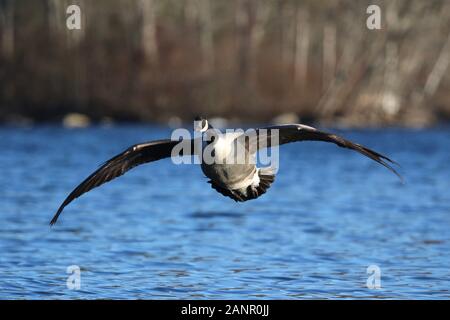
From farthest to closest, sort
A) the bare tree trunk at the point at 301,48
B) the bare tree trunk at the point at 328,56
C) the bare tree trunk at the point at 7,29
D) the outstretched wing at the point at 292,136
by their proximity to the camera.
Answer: the bare tree trunk at the point at 328,56 → the bare tree trunk at the point at 301,48 → the bare tree trunk at the point at 7,29 → the outstretched wing at the point at 292,136

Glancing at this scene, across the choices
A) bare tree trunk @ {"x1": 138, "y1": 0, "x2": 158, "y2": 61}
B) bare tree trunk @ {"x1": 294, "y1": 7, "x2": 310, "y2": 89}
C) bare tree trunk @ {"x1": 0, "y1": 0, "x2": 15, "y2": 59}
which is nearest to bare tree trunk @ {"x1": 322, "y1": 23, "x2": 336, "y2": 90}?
bare tree trunk @ {"x1": 294, "y1": 7, "x2": 310, "y2": 89}

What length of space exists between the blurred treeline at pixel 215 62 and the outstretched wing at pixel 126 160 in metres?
41.7

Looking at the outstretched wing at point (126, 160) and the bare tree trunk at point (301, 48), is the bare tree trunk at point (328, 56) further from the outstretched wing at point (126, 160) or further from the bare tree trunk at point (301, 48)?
the outstretched wing at point (126, 160)

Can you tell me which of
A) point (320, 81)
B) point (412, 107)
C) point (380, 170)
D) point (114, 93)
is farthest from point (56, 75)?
point (380, 170)

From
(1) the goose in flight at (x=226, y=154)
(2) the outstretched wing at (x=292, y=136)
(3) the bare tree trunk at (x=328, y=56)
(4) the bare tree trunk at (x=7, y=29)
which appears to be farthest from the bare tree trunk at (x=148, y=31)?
(2) the outstretched wing at (x=292, y=136)

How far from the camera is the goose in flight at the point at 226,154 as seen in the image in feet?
38.3

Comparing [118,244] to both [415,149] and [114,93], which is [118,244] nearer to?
[415,149]

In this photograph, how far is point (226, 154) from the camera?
1179cm

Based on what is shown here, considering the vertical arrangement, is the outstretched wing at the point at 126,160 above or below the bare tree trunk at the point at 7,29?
below

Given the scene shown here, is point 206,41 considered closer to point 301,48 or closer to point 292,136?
point 301,48

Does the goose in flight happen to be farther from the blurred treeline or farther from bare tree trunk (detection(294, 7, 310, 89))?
bare tree trunk (detection(294, 7, 310, 89))

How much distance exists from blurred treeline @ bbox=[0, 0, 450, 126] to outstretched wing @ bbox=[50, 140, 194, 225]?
41.7 metres

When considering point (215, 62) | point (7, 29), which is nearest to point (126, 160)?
point (7, 29)

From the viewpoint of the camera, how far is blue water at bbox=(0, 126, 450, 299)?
13.7 metres
